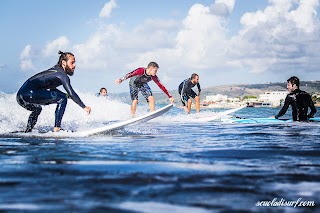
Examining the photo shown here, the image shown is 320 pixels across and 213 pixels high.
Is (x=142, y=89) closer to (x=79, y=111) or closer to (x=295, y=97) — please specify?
(x=79, y=111)

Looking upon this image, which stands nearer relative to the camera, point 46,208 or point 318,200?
point 46,208

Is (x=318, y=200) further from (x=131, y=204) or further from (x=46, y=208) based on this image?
(x=46, y=208)

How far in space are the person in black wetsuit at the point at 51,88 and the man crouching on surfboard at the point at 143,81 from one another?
5.88 meters

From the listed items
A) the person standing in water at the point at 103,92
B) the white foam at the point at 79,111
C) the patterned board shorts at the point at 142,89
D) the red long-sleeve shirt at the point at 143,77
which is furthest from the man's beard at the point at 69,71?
the person standing in water at the point at 103,92

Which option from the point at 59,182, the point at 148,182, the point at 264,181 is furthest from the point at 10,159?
the point at 264,181

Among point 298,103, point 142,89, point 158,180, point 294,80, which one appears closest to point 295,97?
point 298,103

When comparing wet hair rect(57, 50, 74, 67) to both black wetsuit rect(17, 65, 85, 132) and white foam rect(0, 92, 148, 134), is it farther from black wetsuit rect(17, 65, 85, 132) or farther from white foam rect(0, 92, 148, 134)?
white foam rect(0, 92, 148, 134)

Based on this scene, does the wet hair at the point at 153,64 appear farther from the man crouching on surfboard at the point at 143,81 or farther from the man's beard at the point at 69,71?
the man's beard at the point at 69,71

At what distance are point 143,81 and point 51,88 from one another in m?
7.05

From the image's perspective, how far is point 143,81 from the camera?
15.4m

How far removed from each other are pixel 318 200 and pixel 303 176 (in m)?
0.91

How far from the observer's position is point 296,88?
12.2 m

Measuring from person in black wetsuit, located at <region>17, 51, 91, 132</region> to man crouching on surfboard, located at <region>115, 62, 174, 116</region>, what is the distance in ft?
19.3

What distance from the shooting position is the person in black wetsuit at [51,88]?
805cm
